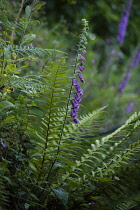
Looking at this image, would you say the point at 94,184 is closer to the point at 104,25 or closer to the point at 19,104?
the point at 19,104

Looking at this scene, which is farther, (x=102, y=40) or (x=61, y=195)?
(x=102, y=40)

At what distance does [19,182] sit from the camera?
0.91 meters

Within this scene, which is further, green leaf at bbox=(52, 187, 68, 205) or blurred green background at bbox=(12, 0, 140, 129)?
blurred green background at bbox=(12, 0, 140, 129)

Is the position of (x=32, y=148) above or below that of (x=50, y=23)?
below

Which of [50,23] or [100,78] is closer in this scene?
[100,78]

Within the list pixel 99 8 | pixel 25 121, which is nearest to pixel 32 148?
pixel 25 121

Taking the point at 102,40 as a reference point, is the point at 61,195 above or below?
below

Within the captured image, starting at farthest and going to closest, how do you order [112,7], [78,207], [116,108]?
[112,7]
[116,108]
[78,207]

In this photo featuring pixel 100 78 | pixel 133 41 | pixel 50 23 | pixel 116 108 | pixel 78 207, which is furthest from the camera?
pixel 133 41

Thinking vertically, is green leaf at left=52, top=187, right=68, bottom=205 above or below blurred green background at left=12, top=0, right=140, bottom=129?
below

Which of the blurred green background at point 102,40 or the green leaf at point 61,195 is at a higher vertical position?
the blurred green background at point 102,40

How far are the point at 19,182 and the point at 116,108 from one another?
240 centimetres

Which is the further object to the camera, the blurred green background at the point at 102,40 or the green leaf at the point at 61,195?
the blurred green background at the point at 102,40

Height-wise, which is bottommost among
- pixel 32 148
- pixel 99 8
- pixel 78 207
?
pixel 78 207
